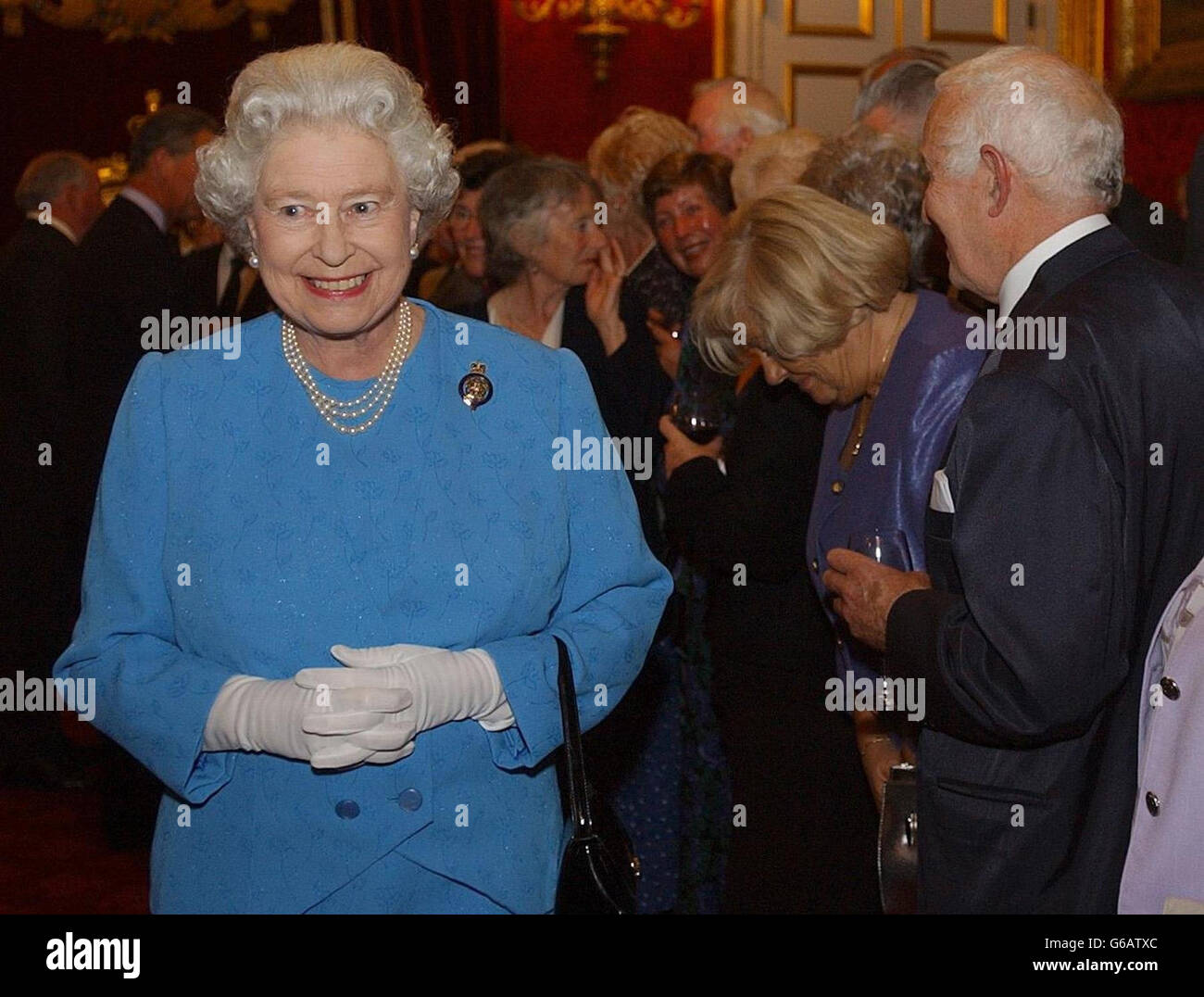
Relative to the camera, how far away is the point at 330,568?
76.8 inches

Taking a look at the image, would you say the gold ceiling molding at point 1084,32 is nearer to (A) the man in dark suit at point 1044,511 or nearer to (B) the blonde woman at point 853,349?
(B) the blonde woman at point 853,349

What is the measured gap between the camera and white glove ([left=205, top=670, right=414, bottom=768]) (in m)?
1.81

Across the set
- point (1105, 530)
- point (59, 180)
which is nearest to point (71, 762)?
point (59, 180)

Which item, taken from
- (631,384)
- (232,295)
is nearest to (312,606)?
(631,384)

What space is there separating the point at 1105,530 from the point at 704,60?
24.2 ft

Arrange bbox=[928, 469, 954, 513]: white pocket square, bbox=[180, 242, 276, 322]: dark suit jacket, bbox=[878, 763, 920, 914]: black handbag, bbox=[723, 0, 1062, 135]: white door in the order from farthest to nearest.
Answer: bbox=[723, 0, 1062, 135]: white door
bbox=[180, 242, 276, 322]: dark suit jacket
bbox=[878, 763, 920, 914]: black handbag
bbox=[928, 469, 954, 513]: white pocket square

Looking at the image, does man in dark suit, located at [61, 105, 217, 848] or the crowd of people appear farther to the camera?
man in dark suit, located at [61, 105, 217, 848]

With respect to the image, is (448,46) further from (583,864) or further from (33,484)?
(583,864)

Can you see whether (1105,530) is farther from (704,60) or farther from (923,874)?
(704,60)

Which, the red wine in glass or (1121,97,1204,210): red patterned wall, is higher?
(1121,97,1204,210): red patterned wall

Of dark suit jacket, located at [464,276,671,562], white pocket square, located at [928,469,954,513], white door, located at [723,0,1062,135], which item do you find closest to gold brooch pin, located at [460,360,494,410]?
white pocket square, located at [928,469,954,513]

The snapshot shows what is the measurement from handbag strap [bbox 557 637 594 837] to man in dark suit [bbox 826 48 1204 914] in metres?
0.48

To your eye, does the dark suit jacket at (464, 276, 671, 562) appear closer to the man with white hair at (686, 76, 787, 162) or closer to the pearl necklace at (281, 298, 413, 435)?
the man with white hair at (686, 76, 787, 162)

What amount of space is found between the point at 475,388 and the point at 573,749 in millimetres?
488
